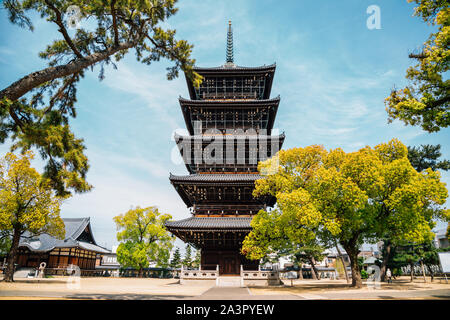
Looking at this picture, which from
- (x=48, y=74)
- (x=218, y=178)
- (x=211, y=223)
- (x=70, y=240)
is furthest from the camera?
(x=70, y=240)

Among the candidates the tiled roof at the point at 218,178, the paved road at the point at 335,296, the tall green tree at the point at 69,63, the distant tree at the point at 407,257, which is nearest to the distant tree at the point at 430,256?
the distant tree at the point at 407,257

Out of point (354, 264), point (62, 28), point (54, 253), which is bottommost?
point (54, 253)

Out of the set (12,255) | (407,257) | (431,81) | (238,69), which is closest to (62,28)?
(431,81)

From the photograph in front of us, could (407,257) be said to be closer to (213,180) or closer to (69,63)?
(213,180)

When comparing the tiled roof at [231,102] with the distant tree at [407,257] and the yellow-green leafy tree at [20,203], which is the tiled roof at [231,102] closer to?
the yellow-green leafy tree at [20,203]

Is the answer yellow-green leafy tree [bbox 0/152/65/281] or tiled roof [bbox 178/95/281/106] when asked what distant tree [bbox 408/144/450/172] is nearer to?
tiled roof [bbox 178/95/281/106]

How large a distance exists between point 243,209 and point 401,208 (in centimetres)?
1150

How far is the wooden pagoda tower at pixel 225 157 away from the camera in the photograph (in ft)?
67.4

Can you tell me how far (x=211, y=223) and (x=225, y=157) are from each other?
6.81m

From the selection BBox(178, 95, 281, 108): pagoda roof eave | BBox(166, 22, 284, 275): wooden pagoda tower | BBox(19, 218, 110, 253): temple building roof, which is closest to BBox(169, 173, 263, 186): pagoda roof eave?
BBox(166, 22, 284, 275): wooden pagoda tower

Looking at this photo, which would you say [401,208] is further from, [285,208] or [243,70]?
[243,70]

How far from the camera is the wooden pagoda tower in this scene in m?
20.5

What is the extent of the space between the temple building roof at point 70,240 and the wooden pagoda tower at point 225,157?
16884 millimetres

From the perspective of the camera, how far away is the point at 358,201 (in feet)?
45.4
